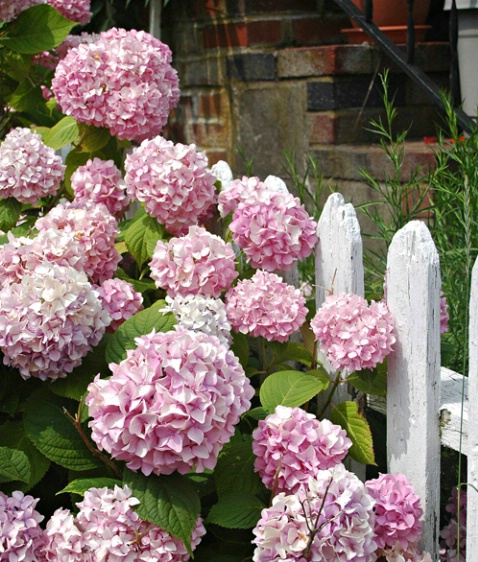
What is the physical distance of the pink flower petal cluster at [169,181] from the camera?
188 cm

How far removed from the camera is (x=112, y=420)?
1373 millimetres

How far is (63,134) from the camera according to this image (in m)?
2.28

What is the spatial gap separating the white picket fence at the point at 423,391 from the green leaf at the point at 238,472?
0.26 meters

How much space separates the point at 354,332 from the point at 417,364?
0.39 feet

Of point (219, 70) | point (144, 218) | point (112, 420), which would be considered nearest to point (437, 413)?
point (112, 420)

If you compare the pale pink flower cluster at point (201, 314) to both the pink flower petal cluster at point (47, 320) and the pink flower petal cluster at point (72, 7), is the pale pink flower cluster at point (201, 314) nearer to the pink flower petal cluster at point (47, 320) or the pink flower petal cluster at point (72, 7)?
the pink flower petal cluster at point (47, 320)

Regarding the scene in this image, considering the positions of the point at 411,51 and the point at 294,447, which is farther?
the point at 411,51

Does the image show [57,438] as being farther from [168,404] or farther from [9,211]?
[9,211]

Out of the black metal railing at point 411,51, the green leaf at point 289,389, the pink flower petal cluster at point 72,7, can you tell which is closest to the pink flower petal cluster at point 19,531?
the green leaf at point 289,389

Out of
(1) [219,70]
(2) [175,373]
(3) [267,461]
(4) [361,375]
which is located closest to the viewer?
(2) [175,373]

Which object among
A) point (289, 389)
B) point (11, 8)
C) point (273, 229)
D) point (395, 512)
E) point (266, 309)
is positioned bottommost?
point (395, 512)

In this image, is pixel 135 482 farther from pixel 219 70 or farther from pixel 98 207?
pixel 219 70

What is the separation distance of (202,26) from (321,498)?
290 centimetres

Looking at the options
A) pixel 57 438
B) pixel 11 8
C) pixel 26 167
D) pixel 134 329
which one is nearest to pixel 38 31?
pixel 11 8
